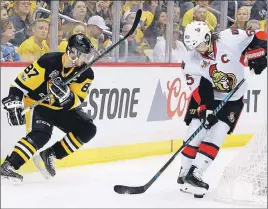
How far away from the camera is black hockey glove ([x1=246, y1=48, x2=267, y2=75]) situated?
420 centimetres

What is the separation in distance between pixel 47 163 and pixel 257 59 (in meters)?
1.32

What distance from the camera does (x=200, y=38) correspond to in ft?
13.7

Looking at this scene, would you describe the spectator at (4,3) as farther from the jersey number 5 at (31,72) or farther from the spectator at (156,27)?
the spectator at (156,27)

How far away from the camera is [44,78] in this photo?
4.52 meters

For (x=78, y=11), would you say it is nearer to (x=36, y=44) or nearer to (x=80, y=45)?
(x=36, y=44)

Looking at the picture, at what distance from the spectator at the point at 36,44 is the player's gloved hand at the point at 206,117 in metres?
1.24

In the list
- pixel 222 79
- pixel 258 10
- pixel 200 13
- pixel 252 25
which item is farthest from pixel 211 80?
pixel 258 10

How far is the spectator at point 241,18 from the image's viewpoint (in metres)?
6.75

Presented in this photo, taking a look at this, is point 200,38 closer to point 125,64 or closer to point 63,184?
point 63,184

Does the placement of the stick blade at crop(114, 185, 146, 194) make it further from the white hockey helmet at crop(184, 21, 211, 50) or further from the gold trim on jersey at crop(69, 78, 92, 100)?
the white hockey helmet at crop(184, 21, 211, 50)

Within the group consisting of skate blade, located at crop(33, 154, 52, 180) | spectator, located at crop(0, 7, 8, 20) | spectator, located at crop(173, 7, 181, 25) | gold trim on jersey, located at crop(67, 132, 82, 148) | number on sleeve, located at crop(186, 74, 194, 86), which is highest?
spectator, located at crop(0, 7, 8, 20)

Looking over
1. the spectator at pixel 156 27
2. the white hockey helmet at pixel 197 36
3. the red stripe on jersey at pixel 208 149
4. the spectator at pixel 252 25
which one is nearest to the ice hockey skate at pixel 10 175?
the red stripe on jersey at pixel 208 149

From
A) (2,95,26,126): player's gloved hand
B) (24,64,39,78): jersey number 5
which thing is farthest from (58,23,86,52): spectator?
(2,95,26,126): player's gloved hand

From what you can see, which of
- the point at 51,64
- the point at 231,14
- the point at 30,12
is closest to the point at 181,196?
the point at 51,64
